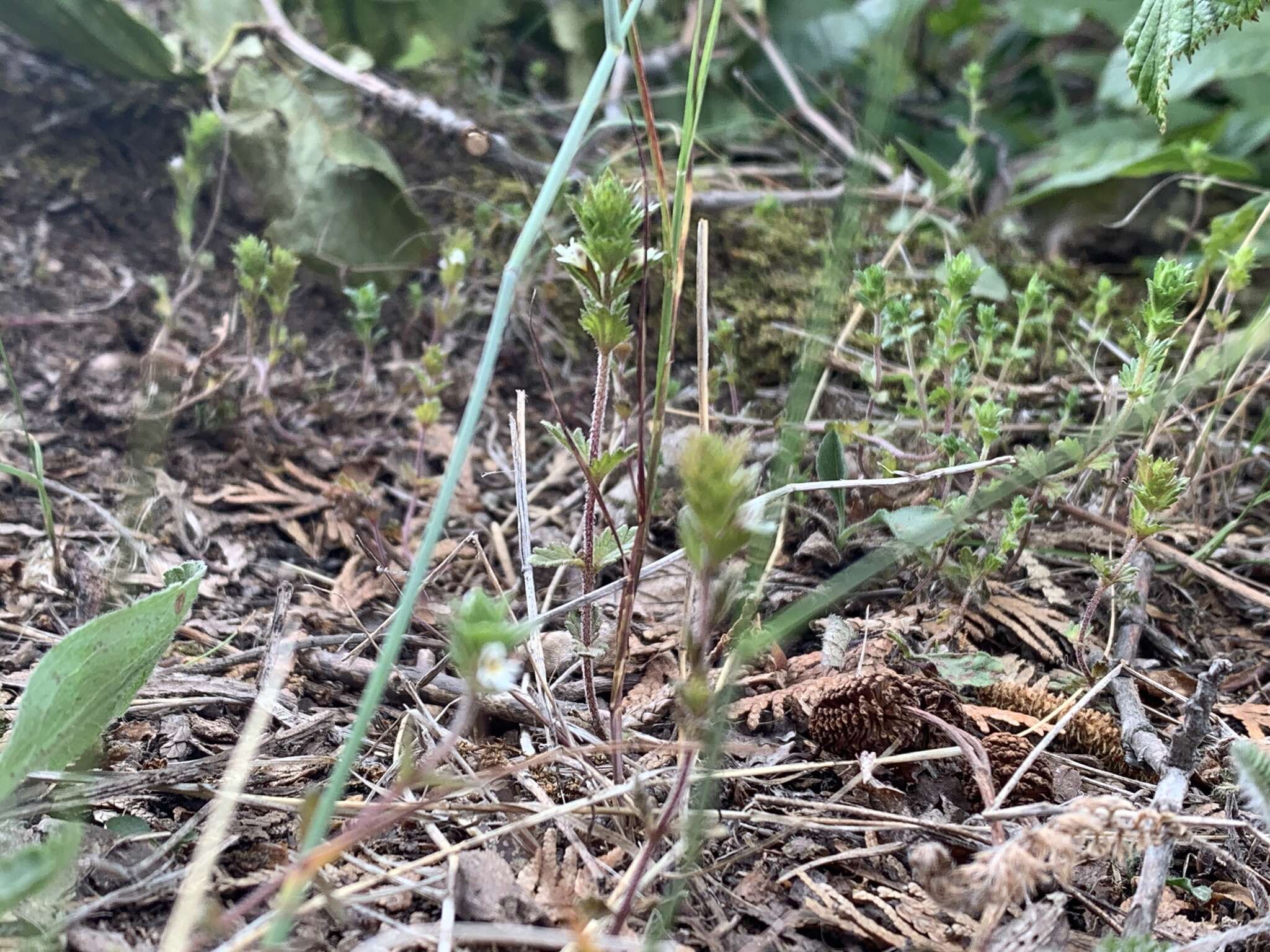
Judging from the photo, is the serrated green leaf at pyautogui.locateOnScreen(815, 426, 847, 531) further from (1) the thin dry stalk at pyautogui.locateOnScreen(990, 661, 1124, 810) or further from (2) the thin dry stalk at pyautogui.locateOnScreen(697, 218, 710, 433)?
(1) the thin dry stalk at pyautogui.locateOnScreen(990, 661, 1124, 810)

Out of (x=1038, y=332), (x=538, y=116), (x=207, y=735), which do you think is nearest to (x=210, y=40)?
(x=538, y=116)

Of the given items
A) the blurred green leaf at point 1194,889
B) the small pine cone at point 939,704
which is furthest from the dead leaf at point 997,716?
the blurred green leaf at point 1194,889

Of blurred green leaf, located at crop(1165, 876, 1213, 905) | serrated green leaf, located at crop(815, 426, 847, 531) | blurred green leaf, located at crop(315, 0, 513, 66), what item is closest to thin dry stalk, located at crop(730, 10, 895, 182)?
blurred green leaf, located at crop(315, 0, 513, 66)

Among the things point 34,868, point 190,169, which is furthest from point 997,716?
point 190,169

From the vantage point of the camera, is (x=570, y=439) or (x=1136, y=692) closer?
(x=570, y=439)

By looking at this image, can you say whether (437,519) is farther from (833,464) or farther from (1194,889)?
(1194,889)

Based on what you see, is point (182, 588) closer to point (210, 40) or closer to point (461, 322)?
point (461, 322)
